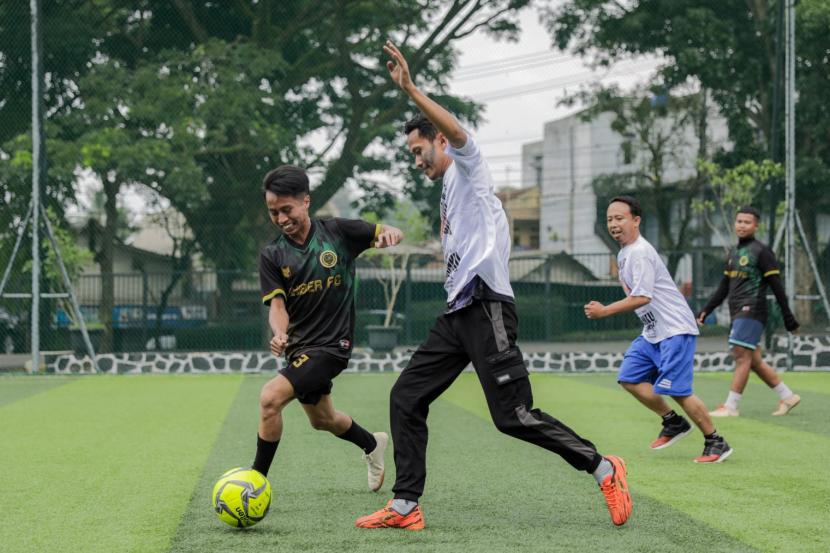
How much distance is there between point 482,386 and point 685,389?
2631mm

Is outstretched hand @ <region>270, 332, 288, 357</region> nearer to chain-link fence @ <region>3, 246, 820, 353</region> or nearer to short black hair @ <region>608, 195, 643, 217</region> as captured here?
short black hair @ <region>608, 195, 643, 217</region>

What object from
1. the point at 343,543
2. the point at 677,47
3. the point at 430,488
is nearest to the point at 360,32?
the point at 677,47

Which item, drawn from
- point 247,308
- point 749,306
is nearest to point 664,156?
point 247,308

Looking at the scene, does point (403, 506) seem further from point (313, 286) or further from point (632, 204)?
point (632, 204)

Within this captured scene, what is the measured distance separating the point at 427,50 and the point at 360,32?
150 centimetres

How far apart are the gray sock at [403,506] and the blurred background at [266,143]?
11.7 m

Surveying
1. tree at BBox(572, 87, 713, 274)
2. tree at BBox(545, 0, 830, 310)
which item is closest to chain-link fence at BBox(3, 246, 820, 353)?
tree at BBox(545, 0, 830, 310)

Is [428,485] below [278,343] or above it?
below

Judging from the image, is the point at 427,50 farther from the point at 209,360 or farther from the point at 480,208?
the point at 480,208

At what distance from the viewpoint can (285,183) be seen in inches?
214

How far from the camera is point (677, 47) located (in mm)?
22469

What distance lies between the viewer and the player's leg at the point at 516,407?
4.98 metres

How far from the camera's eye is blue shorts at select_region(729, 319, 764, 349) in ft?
32.7

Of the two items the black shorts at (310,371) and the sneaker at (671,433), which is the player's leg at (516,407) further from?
the sneaker at (671,433)
